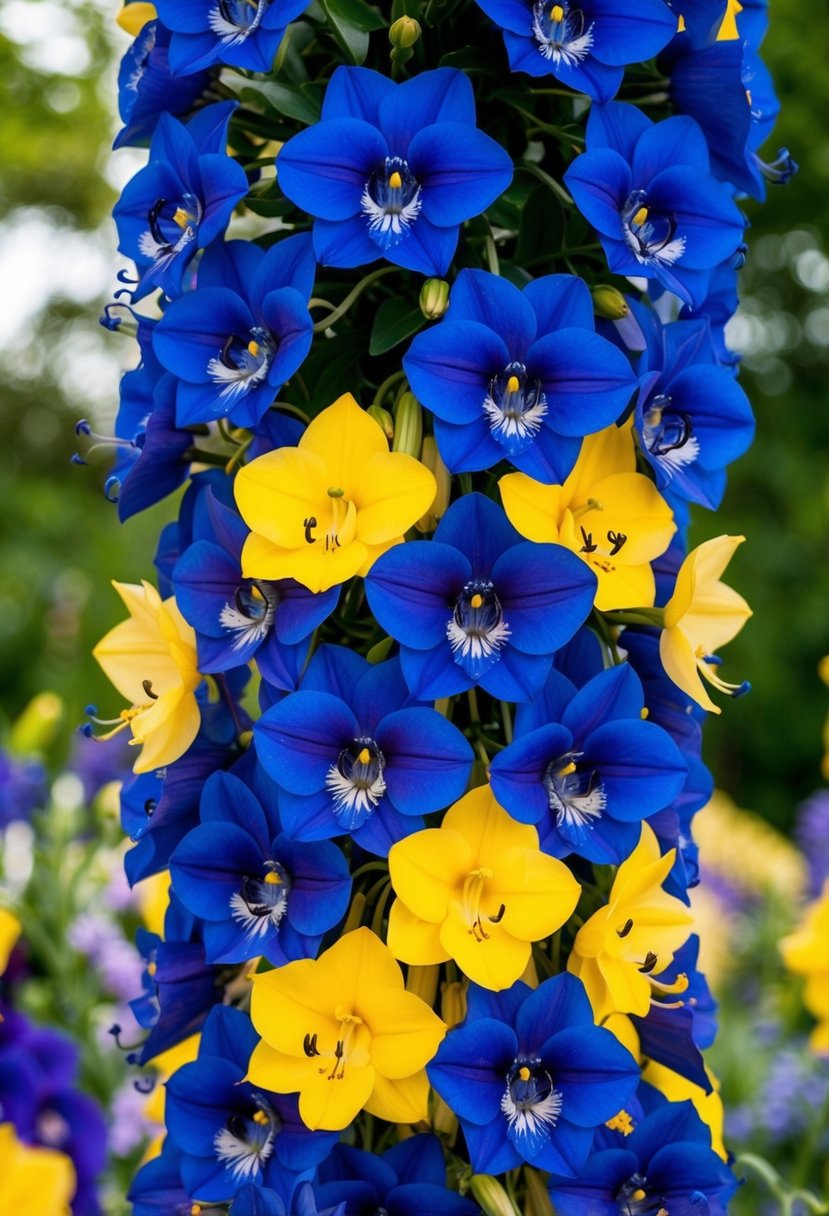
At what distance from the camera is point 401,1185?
2.86 ft

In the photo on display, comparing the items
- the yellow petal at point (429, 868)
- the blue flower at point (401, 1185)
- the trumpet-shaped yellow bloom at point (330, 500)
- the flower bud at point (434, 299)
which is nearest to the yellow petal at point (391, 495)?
the trumpet-shaped yellow bloom at point (330, 500)

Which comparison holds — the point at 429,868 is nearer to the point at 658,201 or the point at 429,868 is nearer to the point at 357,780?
the point at 357,780

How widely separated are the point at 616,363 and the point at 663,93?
11.9 inches

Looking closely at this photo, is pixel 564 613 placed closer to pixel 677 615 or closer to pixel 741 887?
pixel 677 615

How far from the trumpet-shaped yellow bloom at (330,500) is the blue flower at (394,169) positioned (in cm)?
12

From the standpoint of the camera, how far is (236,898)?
91 centimetres

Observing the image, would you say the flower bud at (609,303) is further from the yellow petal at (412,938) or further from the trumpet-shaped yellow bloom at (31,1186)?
the trumpet-shaped yellow bloom at (31,1186)

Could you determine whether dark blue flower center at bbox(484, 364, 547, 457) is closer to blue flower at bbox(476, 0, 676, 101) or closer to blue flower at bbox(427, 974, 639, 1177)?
blue flower at bbox(476, 0, 676, 101)

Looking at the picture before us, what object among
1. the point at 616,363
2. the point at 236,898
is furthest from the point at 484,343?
the point at 236,898

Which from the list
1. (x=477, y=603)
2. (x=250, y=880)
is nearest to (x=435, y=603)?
(x=477, y=603)

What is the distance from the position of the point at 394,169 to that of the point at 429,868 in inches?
19.2

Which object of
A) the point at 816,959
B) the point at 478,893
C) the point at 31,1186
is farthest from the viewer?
the point at 816,959

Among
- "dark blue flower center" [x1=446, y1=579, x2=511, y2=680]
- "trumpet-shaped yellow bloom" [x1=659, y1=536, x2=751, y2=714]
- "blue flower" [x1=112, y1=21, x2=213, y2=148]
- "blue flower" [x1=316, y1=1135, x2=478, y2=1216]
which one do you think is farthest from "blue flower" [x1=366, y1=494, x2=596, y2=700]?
"blue flower" [x1=112, y1=21, x2=213, y2=148]

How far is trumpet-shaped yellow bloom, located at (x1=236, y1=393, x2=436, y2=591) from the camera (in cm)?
86
